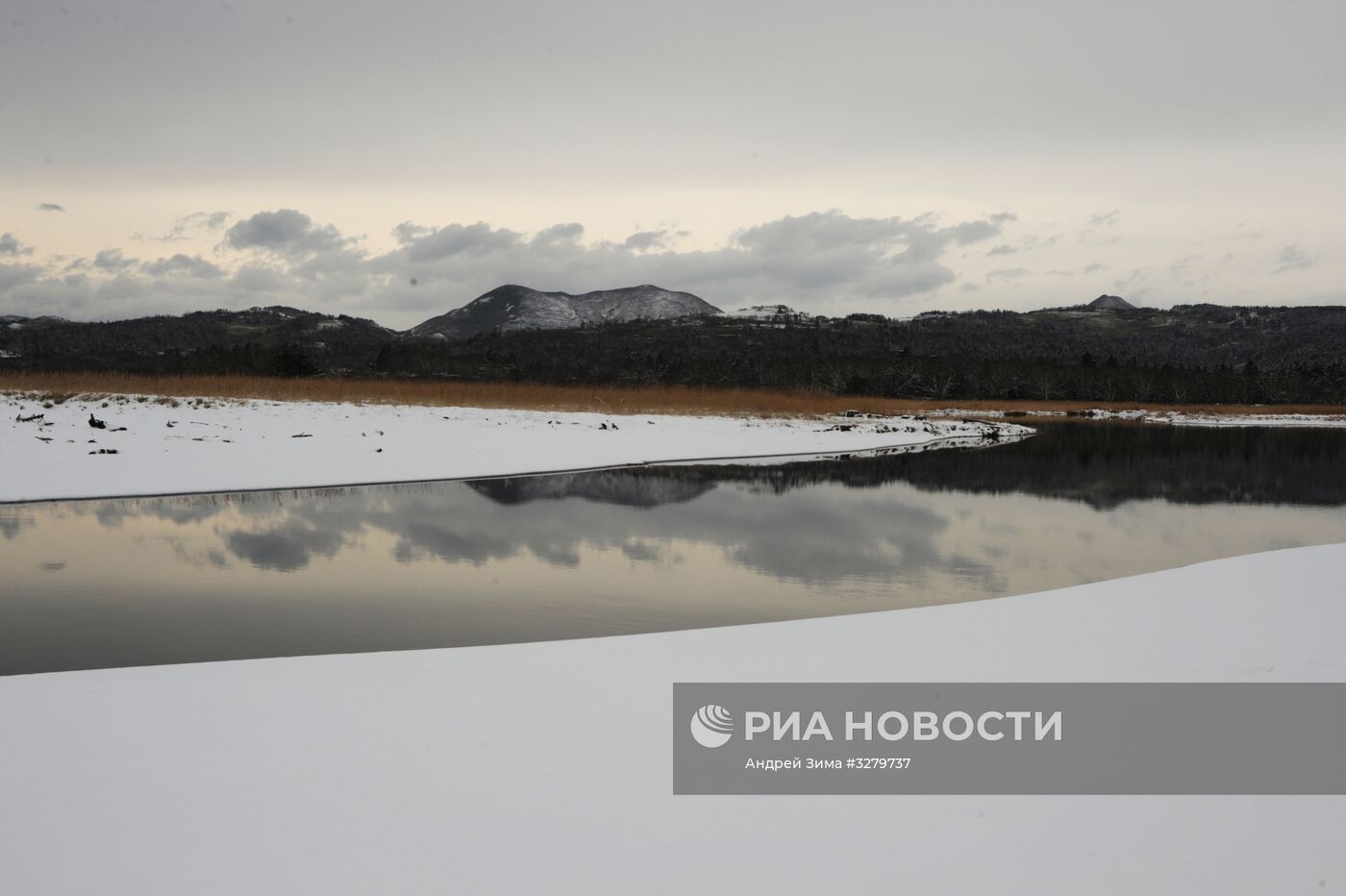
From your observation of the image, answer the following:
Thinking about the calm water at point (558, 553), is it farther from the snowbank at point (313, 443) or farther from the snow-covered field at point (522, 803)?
the snowbank at point (313, 443)

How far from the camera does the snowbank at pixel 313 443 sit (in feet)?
64.5

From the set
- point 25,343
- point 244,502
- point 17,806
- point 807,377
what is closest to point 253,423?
point 244,502

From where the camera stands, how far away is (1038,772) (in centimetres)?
461

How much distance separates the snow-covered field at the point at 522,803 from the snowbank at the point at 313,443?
49.0 feet

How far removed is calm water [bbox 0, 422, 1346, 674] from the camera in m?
8.48
